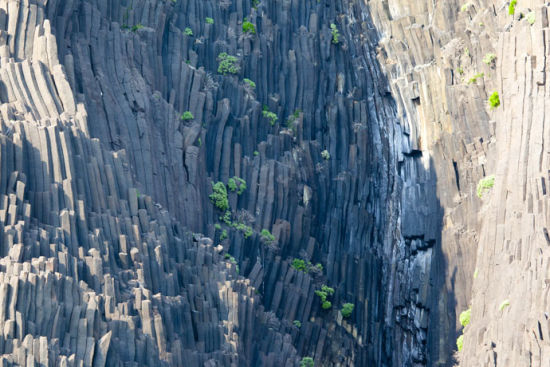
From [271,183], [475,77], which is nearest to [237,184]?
[271,183]

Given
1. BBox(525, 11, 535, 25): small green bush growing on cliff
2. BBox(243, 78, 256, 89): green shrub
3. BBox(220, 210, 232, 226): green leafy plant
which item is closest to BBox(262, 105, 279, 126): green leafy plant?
BBox(243, 78, 256, 89): green shrub

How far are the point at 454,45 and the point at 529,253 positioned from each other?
18350 mm

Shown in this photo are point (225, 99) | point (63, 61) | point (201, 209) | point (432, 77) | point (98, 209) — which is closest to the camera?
point (98, 209)

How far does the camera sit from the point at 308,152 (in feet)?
207

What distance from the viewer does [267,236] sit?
5781 cm

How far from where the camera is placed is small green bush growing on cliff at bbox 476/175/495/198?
55628 mm

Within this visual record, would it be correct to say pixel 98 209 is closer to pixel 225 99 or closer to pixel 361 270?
pixel 225 99

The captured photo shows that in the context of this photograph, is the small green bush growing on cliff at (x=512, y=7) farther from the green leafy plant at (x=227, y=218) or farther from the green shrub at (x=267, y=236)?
the green leafy plant at (x=227, y=218)

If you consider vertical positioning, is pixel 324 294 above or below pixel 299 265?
below

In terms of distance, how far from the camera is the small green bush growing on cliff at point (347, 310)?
2372 inches

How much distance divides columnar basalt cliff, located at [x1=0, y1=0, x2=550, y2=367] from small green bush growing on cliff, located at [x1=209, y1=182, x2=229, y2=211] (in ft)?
0.32

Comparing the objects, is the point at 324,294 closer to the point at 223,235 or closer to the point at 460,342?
the point at 223,235

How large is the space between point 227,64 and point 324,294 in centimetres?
1283

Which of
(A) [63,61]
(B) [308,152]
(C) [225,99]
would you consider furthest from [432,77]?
(A) [63,61]
